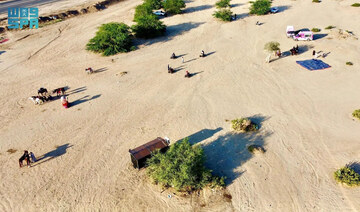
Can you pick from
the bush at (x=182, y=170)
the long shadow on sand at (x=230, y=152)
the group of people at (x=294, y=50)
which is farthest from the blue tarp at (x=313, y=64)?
the bush at (x=182, y=170)

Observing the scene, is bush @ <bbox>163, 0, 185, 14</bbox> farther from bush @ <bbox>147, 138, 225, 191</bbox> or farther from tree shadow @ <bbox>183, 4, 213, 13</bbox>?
bush @ <bbox>147, 138, 225, 191</bbox>

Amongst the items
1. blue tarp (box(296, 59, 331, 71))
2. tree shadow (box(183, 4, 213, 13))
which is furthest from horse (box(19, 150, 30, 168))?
tree shadow (box(183, 4, 213, 13))

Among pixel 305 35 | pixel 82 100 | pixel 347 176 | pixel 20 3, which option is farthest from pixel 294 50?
pixel 20 3

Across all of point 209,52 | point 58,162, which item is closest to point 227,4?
point 209,52

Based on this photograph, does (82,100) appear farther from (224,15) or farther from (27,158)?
(224,15)

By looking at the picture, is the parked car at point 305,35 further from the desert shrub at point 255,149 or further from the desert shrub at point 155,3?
the desert shrub at point 155,3

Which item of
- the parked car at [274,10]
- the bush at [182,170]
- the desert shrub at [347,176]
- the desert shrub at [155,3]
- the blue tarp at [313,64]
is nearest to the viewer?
the bush at [182,170]

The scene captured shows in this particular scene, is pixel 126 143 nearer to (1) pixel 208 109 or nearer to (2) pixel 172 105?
(2) pixel 172 105

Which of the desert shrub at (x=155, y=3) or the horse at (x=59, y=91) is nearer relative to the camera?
the horse at (x=59, y=91)

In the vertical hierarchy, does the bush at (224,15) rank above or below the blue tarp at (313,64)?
above
